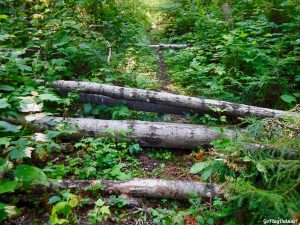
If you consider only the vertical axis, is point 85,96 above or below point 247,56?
below

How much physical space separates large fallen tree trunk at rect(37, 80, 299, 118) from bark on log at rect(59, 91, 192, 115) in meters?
0.14

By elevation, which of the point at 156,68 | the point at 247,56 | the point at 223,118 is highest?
the point at 247,56

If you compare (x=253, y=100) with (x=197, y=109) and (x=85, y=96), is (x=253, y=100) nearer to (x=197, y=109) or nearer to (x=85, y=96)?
(x=197, y=109)

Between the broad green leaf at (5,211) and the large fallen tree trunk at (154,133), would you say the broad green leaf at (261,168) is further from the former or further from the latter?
the broad green leaf at (5,211)

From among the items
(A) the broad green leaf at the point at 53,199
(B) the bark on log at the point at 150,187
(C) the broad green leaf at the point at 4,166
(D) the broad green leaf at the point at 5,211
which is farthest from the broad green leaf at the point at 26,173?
(B) the bark on log at the point at 150,187

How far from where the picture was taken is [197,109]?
5.36 metres

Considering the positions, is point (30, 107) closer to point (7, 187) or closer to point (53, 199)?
point (7, 187)

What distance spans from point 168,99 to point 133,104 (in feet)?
2.24

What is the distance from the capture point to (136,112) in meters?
5.61

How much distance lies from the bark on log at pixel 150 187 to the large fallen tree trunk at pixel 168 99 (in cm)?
168

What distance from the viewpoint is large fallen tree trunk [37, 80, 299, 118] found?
17.1 feet

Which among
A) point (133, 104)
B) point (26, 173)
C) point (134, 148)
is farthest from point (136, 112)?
point (26, 173)

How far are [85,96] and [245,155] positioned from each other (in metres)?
3.47

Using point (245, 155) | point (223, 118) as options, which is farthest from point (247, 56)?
point (245, 155)
